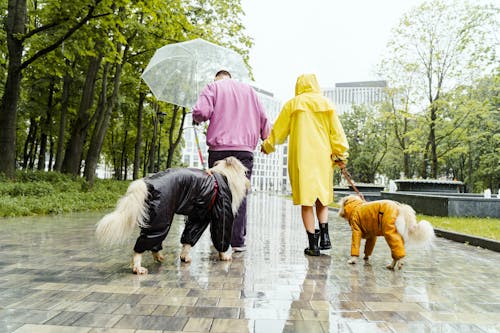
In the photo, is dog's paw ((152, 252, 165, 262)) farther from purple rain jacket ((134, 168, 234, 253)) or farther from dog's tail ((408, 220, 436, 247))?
dog's tail ((408, 220, 436, 247))

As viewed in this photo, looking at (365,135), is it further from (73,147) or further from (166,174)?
→ (166,174)

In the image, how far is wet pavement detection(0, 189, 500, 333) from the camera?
257 centimetres

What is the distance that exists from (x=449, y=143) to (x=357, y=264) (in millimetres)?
30906

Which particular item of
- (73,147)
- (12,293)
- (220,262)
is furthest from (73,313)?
(73,147)

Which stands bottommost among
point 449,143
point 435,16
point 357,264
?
point 357,264

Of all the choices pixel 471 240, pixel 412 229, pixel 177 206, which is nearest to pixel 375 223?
pixel 412 229

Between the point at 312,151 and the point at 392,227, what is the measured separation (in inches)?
57.7

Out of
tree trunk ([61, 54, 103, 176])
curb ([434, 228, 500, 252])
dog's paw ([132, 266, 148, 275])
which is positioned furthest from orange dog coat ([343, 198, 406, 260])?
tree trunk ([61, 54, 103, 176])

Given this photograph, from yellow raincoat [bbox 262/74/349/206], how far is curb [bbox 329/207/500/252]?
11.0 feet

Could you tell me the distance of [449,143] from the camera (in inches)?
1250

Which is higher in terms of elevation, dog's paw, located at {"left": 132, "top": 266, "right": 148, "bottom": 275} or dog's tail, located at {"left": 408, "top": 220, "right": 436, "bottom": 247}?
dog's tail, located at {"left": 408, "top": 220, "right": 436, "bottom": 247}

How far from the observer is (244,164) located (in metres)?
5.41

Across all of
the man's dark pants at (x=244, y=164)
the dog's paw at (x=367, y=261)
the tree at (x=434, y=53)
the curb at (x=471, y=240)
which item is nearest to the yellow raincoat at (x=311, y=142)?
the man's dark pants at (x=244, y=164)

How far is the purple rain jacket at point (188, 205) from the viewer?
3846 mm
